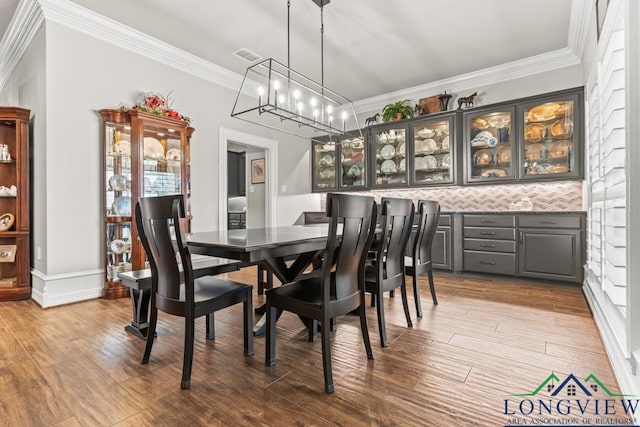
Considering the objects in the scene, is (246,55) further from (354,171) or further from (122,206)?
(354,171)

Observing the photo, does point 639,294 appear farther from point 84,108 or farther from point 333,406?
point 84,108

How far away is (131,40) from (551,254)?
5.10m

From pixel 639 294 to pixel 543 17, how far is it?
3053 mm

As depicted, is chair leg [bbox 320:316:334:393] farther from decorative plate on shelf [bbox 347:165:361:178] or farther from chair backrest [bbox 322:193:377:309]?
decorative plate on shelf [bbox 347:165:361:178]

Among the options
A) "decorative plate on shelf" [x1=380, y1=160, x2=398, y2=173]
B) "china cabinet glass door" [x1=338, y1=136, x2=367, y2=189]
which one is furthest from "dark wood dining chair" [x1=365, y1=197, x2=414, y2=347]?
"china cabinet glass door" [x1=338, y1=136, x2=367, y2=189]

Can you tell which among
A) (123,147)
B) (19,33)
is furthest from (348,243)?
(19,33)

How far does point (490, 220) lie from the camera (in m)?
4.02

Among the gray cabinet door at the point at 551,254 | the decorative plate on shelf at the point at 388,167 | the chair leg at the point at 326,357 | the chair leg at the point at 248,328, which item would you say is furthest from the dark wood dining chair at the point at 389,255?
the decorative plate on shelf at the point at 388,167

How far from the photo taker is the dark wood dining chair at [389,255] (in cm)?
204

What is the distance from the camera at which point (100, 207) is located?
3.31 meters

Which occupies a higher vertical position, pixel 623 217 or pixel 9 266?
pixel 623 217

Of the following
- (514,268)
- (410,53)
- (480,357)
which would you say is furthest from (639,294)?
(410,53)

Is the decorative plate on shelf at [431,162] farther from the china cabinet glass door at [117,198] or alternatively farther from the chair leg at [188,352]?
the chair leg at [188,352]

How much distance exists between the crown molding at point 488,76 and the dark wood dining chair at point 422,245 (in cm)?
269
